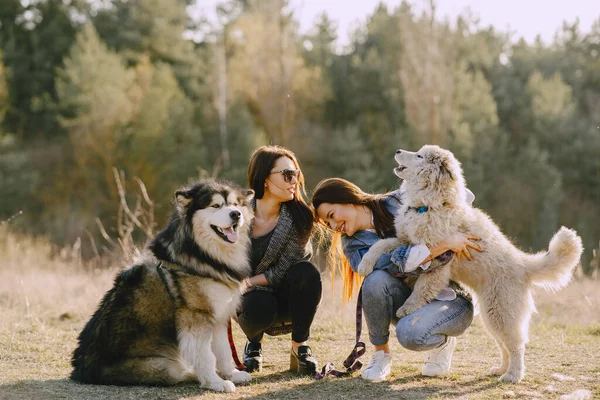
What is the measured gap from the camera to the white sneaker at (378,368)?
12.4 feet

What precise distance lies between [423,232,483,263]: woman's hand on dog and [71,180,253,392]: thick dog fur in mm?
1229

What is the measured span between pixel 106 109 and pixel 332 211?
1783 centimetres

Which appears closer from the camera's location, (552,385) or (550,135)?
(552,385)

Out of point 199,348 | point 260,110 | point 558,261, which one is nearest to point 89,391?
point 199,348

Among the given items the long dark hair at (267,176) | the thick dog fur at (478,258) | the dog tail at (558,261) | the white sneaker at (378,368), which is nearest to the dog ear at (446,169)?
the thick dog fur at (478,258)

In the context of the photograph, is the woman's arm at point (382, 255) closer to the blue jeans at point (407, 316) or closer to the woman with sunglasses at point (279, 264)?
the blue jeans at point (407, 316)

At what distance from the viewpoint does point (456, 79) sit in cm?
2014

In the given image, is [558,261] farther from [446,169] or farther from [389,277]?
[389,277]

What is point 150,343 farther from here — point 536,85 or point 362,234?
point 536,85

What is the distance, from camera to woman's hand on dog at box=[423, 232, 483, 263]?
12.1 ft

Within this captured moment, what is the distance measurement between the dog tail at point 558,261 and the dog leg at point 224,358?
1.93 metres

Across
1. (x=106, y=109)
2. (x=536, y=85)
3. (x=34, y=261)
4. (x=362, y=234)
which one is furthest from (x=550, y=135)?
(x=362, y=234)

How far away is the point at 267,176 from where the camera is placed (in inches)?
168

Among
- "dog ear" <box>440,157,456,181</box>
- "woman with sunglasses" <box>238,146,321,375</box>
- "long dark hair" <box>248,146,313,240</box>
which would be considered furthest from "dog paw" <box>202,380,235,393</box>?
"dog ear" <box>440,157,456,181</box>
